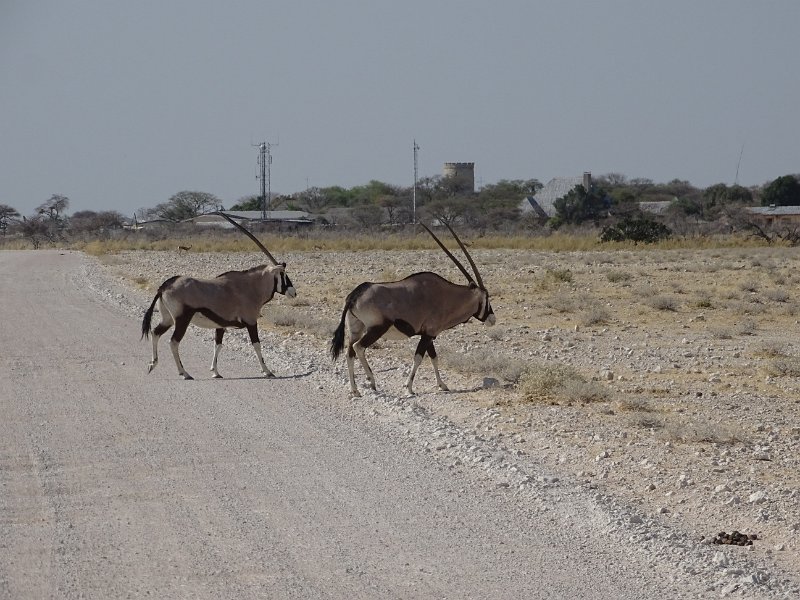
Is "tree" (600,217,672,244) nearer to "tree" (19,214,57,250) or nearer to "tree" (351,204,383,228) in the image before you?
"tree" (351,204,383,228)

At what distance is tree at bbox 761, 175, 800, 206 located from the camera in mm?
94062

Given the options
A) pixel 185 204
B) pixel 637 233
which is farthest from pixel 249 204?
pixel 637 233

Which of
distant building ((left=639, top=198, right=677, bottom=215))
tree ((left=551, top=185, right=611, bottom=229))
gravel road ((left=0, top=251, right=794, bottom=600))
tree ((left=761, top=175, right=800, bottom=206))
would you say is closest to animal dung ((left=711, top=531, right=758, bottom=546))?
gravel road ((left=0, top=251, right=794, bottom=600))

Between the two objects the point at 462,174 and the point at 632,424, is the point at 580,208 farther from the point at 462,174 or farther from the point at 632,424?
the point at 632,424

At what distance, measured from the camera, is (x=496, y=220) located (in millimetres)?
88438

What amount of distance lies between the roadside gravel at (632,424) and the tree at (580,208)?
5881 centimetres

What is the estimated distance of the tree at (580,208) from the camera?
81.6 metres

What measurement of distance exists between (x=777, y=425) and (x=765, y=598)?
4.96 meters

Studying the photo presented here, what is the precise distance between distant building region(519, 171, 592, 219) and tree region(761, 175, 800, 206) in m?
14.3

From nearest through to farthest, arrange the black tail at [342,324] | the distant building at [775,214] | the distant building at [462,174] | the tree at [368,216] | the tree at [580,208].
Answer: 1. the black tail at [342,324]
2. the distant building at [775,214]
3. the tree at [580,208]
4. the tree at [368,216]
5. the distant building at [462,174]

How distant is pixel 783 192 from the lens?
94.1 meters

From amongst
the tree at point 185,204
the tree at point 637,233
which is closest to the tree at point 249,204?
the tree at point 185,204

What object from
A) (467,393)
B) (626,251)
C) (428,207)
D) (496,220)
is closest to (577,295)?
(467,393)

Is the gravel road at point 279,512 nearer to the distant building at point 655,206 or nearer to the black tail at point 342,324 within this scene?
the black tail at point 342,324
